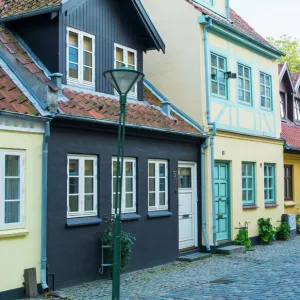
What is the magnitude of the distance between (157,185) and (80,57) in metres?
3.58

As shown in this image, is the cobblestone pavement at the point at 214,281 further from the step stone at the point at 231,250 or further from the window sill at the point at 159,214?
the window sill at the point at 159,214

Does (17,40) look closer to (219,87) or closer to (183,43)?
(183,43)

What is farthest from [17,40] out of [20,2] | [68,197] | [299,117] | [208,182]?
[299,117]

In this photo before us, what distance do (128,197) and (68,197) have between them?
2.04m

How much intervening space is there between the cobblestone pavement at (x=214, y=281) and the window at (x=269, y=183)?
14.1 ft

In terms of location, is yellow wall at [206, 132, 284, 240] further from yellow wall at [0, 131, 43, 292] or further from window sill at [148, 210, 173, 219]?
yellow wall at [0, 131, 43, 292]

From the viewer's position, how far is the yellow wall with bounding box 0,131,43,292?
30.2ft

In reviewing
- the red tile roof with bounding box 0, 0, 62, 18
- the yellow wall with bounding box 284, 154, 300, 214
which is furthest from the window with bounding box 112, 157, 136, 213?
the yellow wall with bounding box 284, 154, 300, 214

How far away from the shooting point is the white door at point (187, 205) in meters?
14.4

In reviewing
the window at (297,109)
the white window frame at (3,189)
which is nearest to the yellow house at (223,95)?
the window at (297,109)

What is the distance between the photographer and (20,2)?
1203 cm

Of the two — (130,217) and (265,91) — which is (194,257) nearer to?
Result: (130,217)

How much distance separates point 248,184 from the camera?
17.4 meters

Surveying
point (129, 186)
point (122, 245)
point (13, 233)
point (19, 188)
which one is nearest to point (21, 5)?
point (19, 188)
